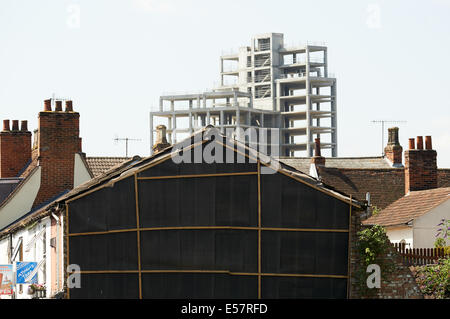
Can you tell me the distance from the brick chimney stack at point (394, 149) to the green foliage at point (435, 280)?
2828 centimetres

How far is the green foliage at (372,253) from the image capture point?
90.2 ft

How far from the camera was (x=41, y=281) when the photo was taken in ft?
109

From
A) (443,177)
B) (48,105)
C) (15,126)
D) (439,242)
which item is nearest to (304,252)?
Result: (439,242)

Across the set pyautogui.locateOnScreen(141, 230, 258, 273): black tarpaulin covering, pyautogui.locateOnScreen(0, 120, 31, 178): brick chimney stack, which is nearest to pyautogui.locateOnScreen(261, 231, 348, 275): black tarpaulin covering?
pyautogui.locateOnScreen(141, 230, 258, 273): black tarpaulin covering

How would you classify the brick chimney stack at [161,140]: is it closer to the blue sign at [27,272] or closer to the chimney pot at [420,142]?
the chimney pot at [420,142]

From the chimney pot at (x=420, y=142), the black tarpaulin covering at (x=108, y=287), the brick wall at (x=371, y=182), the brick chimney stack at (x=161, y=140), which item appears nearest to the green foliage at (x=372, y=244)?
the black tarpaulin covering at (x=108, y=287)

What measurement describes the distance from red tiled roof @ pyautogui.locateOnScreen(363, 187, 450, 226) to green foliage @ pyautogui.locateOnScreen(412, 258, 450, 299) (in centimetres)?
788

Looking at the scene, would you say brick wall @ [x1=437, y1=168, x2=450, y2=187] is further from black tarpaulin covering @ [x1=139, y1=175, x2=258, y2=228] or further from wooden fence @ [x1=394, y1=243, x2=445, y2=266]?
black tarpaulin covering @ [x1=139, y1=175, x2=258, y2=228]

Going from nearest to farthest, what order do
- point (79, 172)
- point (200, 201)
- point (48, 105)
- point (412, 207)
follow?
point (200, 201) → point (412, 207) → point (79, 172) → point (48, 105)

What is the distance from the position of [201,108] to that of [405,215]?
153m

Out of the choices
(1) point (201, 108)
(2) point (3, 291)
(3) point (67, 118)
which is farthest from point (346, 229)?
(1) point (201, 108)

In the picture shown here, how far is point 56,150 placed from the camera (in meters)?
41.3

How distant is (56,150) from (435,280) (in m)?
17.8

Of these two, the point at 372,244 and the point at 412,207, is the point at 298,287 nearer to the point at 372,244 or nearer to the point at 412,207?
the point at 372,244
